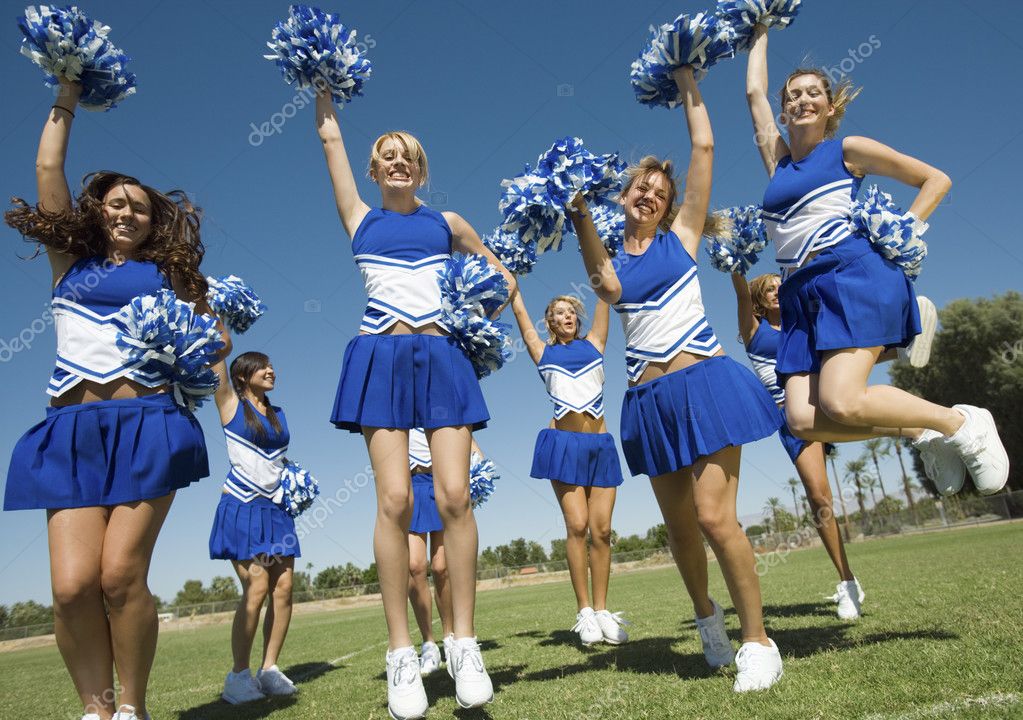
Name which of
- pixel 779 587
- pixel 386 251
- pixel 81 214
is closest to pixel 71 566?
pixel 81 214

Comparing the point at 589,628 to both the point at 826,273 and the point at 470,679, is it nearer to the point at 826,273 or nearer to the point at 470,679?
the point at 470,679

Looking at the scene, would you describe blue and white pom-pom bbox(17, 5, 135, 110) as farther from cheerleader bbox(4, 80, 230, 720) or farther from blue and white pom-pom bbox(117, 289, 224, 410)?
blue and white pom-pom bbox(117, 289, 224, 410)

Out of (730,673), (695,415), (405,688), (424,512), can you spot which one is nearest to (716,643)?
(730,673)

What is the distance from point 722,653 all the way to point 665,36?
3453 millimetres

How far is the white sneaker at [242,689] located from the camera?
504cm

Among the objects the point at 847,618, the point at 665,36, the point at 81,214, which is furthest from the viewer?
the point at 847,618

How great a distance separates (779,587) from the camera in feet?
32.1

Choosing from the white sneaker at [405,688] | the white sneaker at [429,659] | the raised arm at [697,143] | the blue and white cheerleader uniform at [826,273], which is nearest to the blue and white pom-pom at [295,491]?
the white sneaker at [429,659]

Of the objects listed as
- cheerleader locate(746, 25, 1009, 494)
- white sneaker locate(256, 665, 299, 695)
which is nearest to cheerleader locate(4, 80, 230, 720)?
white sneaker locate(256, 665, 299, 695)

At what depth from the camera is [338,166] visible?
3865mm

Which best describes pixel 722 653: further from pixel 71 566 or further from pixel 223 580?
pixel 223 580

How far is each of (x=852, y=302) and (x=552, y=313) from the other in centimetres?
356

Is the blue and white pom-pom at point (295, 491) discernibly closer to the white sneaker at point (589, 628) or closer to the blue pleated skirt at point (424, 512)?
the blue pleated skirt at point (424, 512)

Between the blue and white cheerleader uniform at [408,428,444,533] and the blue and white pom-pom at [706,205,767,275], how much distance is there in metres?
2.81
